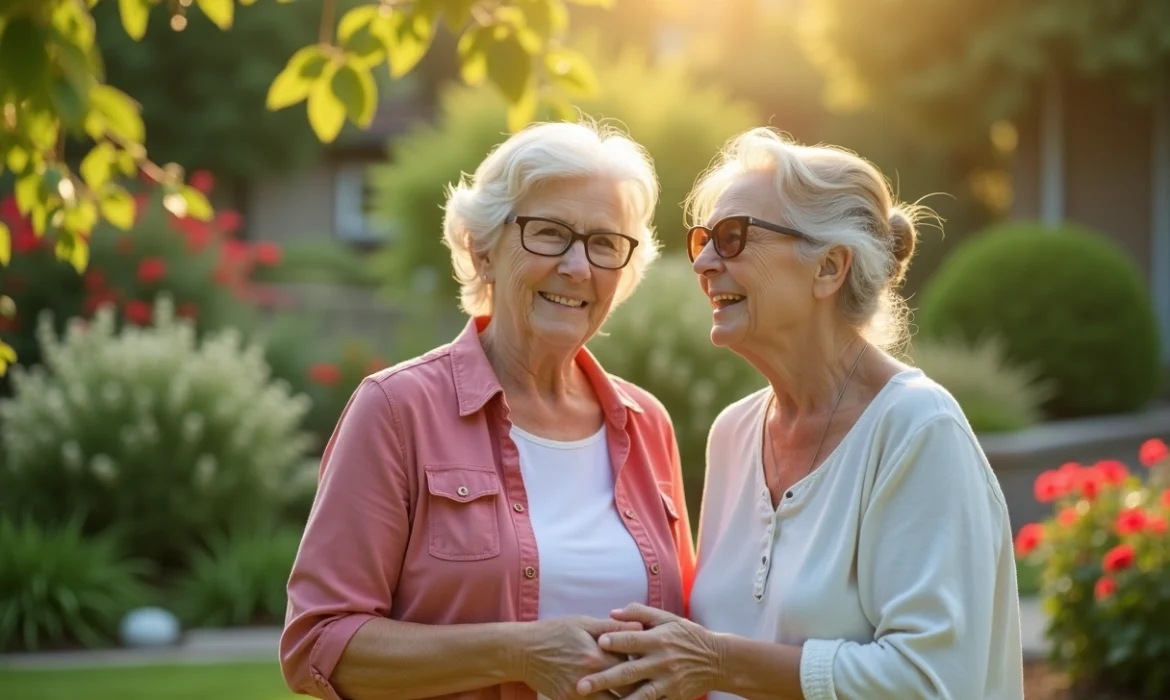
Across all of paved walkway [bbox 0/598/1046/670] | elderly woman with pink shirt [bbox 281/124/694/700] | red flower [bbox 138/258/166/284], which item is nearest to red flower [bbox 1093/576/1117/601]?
paved walkway [bbox 0/598/1046/670]

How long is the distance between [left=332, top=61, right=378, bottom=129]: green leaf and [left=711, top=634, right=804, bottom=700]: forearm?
144cm

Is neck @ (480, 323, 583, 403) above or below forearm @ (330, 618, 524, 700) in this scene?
above

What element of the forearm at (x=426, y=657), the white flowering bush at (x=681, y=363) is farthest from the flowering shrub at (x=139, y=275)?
the forearm at (x=426, y=657)

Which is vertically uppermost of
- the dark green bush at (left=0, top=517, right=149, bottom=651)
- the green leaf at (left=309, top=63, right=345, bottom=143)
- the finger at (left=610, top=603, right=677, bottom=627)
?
the green leaf at (left=309, top=63, right=345, bottom=143)

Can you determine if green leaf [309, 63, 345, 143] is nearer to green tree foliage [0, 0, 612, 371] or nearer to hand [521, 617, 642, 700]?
green tree foliage [0, 0, 612, 371]

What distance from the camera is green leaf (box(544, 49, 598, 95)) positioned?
11.7 ft

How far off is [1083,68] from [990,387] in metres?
7.86

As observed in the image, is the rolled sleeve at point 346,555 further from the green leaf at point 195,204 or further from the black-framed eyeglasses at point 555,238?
the green leaf at point 195,204

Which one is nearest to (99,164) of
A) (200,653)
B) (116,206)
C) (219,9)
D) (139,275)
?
(116,206)

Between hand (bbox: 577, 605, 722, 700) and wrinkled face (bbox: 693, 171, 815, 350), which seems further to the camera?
wrinkled face (bbox: 693, 171, 815, 350)

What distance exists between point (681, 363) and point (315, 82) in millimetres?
6136

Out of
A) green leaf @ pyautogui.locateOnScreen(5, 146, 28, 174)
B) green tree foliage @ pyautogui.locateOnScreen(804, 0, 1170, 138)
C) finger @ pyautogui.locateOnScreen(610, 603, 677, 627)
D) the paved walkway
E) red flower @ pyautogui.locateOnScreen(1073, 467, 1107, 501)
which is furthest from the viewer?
green tree foliage @ pyautogui.locateOnScreen(804, 0, 1170, 138)

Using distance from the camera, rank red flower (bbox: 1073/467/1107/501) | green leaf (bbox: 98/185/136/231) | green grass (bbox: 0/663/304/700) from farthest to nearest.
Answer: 1. green grass (bbox: 0/663/304/700)
2. red flower (bbox: 1073/467/1107/501)
3. green leaf (bbox: 98/185/136/231)

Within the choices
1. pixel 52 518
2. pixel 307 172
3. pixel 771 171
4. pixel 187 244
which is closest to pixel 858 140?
pixel 307 172
